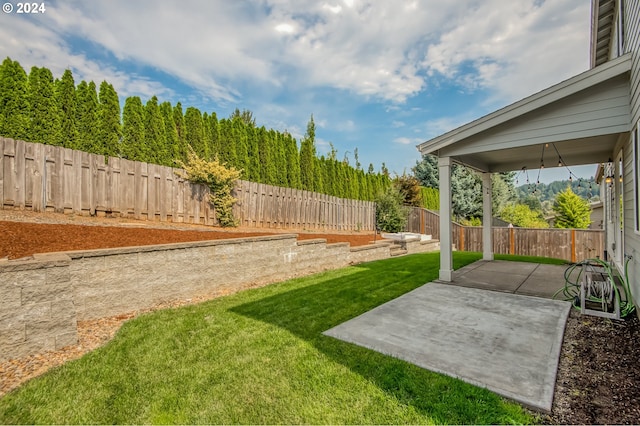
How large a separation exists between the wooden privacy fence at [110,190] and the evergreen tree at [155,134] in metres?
0.83

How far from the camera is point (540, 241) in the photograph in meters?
12.4

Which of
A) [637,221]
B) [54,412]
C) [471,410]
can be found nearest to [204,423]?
[54,412]

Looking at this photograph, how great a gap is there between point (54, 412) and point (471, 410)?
328 cm

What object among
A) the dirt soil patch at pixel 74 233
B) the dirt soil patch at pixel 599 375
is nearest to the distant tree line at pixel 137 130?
the dirt soil patch at pixel 74 233

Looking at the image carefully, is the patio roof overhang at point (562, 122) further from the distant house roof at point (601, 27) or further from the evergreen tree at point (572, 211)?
the evergreen tree at point (572, 211)

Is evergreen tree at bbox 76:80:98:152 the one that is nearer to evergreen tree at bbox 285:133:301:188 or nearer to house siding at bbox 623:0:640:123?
evergreen tree at bbox 285:133:301:188

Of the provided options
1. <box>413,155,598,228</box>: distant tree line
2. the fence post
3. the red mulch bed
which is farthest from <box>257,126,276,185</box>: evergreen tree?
the fence post

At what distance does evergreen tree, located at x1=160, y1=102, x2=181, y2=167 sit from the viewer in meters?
8.80

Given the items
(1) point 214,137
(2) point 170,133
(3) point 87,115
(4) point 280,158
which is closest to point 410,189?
(4) point 280,158

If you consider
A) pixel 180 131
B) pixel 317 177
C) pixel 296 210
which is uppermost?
pixel 180 131

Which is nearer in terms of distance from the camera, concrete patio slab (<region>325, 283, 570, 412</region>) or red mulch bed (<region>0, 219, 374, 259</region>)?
concrete patio slab (<region>325, 283, 570, 412</region>)

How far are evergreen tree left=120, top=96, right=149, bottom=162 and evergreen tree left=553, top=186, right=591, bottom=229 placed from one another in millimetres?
22377

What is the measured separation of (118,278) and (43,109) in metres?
5.23

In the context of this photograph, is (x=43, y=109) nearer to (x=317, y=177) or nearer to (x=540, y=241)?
(x=317, y=177)
